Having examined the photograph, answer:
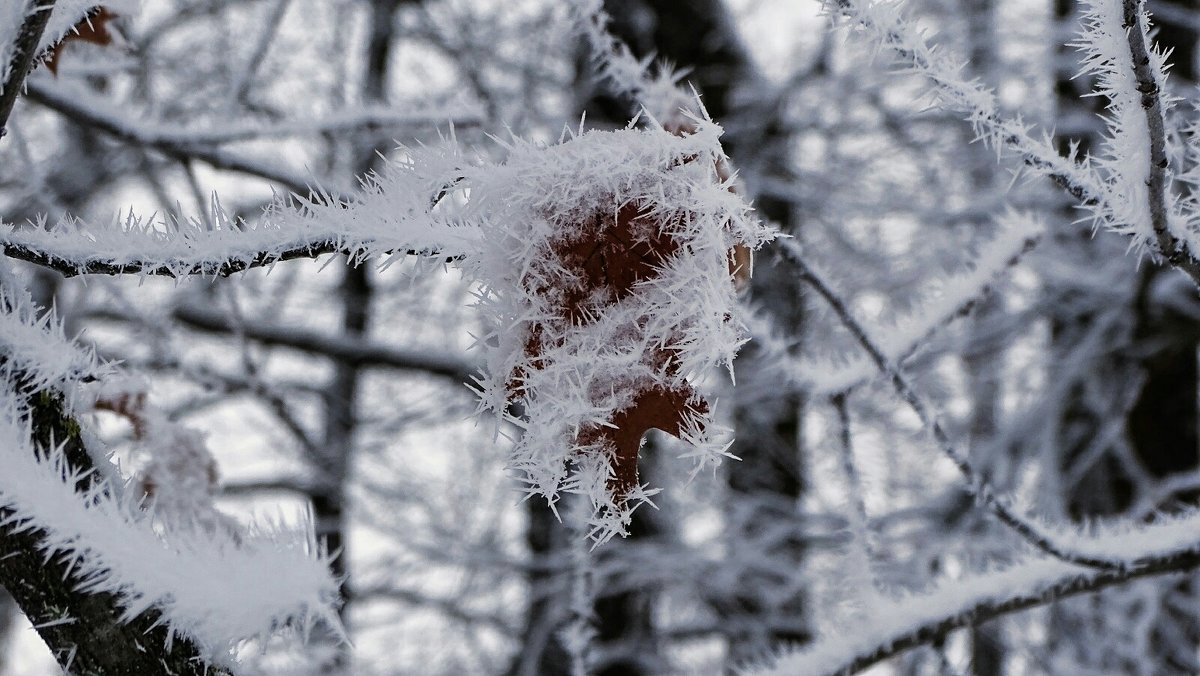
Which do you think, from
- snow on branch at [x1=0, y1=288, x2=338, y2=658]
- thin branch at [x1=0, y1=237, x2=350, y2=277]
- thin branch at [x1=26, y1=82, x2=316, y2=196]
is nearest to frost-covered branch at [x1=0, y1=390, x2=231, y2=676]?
snow on branch at [x1=0, y1=288, x2=338, y2=658]

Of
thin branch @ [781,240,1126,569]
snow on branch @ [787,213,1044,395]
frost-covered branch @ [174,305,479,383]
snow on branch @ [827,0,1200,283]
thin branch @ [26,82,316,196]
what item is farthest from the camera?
frost-covered branch @ [174,305,479,383]

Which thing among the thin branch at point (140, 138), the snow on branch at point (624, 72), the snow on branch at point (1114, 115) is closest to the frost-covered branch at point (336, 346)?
the thin branch at point (140, 138)

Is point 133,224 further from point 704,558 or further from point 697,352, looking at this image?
point 704,558

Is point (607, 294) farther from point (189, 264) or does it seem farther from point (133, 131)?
point (133, 131)

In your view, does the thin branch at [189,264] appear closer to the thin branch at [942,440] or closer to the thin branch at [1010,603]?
Result: the thin branch at [942,440]

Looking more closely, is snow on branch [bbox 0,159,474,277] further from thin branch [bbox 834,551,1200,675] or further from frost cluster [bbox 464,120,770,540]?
thin branch [bbox 834,551,1200,675]

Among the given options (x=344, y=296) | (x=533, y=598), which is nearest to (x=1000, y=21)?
(x=533, y=598)

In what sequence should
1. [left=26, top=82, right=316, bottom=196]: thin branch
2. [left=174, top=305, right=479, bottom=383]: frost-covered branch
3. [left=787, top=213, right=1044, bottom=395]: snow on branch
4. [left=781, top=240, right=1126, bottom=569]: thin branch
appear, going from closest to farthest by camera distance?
[left=781, top=240, right=1126, bottom=569]: thin branch, [left=787, top=213, right=1044, bottom=395]: snow on branch, [left=26, top=82, right=316, bottom=196]: thin branch, [left=174, top=305, right=479, bottom=383]: frost-covered branch
